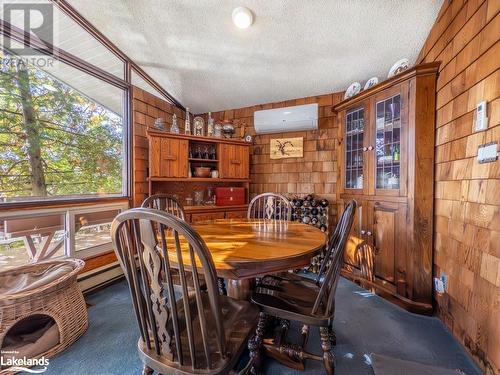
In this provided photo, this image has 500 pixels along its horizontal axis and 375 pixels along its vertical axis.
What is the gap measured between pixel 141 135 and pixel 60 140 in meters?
0.90

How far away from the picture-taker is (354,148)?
2666 millimetres

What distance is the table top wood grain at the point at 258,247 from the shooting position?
3.43 ft

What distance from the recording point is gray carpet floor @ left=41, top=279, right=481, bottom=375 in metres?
1.43

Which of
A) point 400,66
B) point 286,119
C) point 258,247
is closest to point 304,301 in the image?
point 258,247

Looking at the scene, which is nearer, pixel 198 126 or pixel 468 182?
pixel 468 182

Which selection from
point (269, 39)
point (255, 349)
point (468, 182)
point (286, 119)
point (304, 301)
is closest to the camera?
point (255, 349)

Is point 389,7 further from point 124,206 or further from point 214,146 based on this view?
point 124,206

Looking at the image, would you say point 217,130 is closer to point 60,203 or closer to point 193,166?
point 193,166

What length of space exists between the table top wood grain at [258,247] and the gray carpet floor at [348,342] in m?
0.80

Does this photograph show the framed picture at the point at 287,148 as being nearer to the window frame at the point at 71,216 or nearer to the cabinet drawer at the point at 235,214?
the cabinet drawer at the point at 235,214

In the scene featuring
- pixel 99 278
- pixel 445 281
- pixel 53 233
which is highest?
pixel 53 233

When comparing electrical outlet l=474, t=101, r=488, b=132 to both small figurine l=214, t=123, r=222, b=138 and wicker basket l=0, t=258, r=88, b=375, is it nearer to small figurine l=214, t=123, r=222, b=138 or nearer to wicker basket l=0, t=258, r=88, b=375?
small figurine l=214, t=123, r=222, b=138

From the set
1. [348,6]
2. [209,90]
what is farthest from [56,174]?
[348,6]

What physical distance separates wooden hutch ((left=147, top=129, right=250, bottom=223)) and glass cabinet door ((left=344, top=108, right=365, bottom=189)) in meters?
1.43
